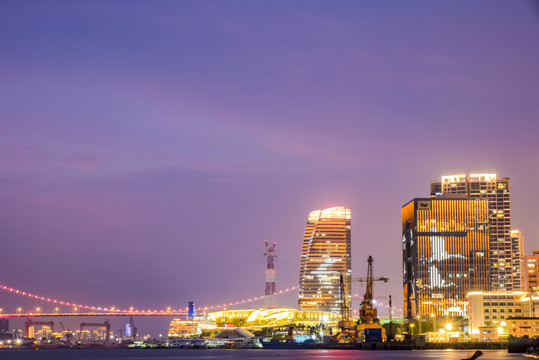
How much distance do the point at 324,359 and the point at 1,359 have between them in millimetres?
73365

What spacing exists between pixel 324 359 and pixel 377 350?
64.4m

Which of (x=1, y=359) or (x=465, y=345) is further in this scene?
(x=465, y=345)

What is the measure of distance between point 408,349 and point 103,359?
7537 centimetres

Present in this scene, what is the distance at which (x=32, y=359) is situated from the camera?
6324 inches

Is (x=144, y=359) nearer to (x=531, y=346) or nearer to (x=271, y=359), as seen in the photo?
(x=271, y=359)

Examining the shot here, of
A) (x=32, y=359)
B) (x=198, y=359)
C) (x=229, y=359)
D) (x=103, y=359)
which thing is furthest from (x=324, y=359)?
(x=32, y=359)

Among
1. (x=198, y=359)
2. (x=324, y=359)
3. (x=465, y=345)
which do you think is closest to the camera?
(x=324, y=359)

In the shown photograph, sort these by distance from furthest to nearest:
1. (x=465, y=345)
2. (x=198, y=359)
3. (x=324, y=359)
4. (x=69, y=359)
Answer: (x=465, y=345), (x=69, y=359), (x=198, y=359), (x=324, y=359)

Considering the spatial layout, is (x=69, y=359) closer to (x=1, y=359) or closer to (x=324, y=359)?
(x=1, y=359)

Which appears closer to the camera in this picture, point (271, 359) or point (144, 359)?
point (271, 359)

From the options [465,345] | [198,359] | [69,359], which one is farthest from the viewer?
[465,345]

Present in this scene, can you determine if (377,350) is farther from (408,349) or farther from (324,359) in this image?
(324,359)

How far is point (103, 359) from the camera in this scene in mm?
160750

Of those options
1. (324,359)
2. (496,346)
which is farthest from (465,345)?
(324,359)
